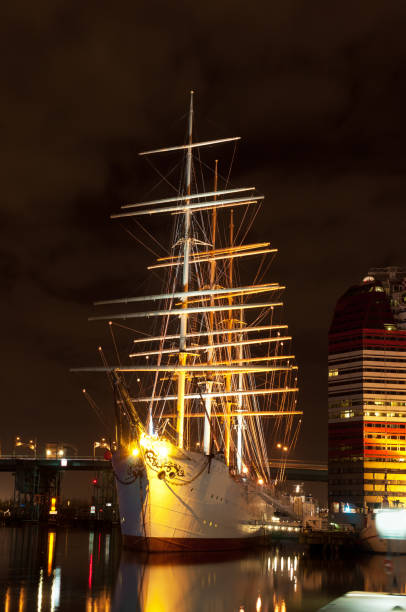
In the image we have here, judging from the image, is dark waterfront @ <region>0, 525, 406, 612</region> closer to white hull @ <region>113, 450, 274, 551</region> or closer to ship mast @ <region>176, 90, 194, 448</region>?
white hull @ <region>113, 450, 274, 551</region>

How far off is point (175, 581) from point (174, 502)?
13187 mm

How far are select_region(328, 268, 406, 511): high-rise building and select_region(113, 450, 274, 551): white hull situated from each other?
10946 centimetres

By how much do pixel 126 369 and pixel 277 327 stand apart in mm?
21273

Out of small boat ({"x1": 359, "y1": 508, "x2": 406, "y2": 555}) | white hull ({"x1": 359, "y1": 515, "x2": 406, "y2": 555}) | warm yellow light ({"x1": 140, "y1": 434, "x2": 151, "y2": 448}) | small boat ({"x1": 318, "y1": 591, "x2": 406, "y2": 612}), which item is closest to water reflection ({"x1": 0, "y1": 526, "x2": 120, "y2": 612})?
warm yellow light ({"x1": 140, "y1": 434, "x2": 151, "y2": 448})

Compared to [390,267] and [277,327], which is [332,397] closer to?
[390,267]

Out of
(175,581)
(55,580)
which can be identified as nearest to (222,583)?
(175,581)

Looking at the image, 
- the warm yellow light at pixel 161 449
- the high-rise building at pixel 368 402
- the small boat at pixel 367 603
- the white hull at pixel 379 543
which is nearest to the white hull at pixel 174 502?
the warm yellow light at pixel 161 449

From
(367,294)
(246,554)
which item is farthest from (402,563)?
(367,294)

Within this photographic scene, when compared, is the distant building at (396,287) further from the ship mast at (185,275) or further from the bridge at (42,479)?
the ship mast at (185,275)

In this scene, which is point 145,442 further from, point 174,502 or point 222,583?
point 222,583

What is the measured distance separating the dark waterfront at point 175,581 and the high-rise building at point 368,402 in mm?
111031

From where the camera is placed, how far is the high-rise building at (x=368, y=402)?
155125mm

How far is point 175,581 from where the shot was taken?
98.7 ft

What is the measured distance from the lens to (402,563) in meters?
46.8
